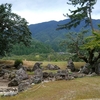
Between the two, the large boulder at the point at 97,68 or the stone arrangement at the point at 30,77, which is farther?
the large boulder at the point at 97,68

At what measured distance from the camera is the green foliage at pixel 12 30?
3597cm

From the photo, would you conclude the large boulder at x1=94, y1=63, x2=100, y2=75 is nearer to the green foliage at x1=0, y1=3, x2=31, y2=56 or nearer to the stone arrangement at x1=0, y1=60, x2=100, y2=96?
the stone arrangement at x1=0, y1=60, x2=100, y2=96

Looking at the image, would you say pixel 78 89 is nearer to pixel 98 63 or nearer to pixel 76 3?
pixel 98 63

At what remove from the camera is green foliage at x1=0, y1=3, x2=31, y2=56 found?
35969 millimetres

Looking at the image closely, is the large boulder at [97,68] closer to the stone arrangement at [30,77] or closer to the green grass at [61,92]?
the stone arrangement at [30,77]

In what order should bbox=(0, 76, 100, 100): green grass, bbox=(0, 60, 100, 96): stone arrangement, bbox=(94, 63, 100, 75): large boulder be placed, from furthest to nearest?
bbox=(94, 63, 100, 75): large boulder < bbox=(0, 60, 100, 96): stone arrangement < bbox=(0, 76, 100, 100): green grass

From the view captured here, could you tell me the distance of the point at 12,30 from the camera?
121 feet

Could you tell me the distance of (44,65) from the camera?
121ft

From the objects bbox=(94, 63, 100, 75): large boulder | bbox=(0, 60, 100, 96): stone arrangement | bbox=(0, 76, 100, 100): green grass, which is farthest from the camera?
bbox=(94, 63, 100, 75): large boulder

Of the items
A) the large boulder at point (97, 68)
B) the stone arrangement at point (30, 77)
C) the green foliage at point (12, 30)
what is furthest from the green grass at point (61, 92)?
the green foliage at point (12, 30)

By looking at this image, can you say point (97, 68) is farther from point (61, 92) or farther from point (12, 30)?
point (12, 30)

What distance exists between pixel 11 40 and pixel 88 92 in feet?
79.3

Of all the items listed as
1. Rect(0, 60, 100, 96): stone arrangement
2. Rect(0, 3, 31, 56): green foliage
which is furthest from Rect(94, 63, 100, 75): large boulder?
Rect(0, 3, 31, 56): green foliage

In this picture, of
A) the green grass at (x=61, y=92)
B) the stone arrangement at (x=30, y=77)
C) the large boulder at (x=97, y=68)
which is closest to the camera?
the green grass at (x=61, y=92)
